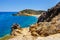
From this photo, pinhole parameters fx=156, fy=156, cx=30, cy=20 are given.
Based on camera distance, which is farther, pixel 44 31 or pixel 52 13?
pixel 52 13

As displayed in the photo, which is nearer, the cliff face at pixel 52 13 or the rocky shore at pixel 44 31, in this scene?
the rocky shore at pixel 44 31

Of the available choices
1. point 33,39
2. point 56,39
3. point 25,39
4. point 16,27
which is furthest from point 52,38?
point 16,27

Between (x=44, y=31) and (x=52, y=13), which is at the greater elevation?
(x=44, y=31)

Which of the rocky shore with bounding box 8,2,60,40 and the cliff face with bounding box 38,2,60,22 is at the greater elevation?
the rocky shore with bounding box 8,2,60,40

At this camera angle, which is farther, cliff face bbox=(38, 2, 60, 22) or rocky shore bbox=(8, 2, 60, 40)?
cliff face bbox=(38, 2, 60, 22)

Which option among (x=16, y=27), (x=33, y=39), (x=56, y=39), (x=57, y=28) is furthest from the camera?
(x=16, y=27)

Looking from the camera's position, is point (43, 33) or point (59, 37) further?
point (43, 33)

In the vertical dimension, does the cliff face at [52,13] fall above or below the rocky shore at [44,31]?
below

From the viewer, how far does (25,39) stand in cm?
2045

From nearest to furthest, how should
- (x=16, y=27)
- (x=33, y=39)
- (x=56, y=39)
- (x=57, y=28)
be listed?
(x=56, y=39) → (x=33, y=39) → (x=57, y=28) → (x=16, y=27)

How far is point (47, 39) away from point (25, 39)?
322 cm

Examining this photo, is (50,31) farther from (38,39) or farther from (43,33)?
(38,39)

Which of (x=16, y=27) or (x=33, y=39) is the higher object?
(x=33, y=39)

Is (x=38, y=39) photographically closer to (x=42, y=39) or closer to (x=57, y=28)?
(x=42, y=39)
